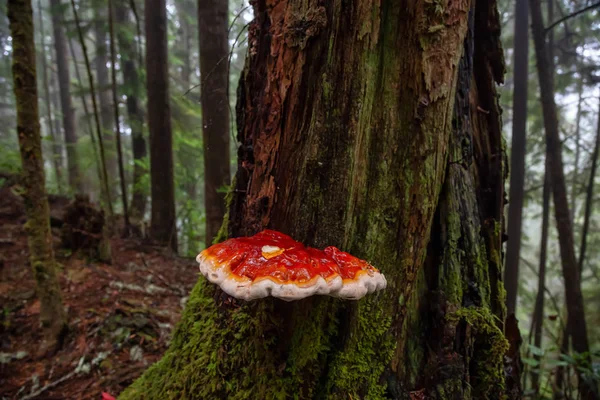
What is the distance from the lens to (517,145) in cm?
596

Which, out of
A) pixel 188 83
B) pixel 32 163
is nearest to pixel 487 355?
pixel 32 163

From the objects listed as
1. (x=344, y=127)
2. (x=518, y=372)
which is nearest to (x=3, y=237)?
(x=344, y=127)

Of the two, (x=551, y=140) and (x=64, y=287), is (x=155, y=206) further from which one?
(x=551, y=140)

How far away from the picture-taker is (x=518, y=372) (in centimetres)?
244

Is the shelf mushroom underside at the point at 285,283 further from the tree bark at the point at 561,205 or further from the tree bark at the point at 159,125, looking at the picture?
the tree bark at the point at 159,125

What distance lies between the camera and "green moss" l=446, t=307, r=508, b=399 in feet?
6.37

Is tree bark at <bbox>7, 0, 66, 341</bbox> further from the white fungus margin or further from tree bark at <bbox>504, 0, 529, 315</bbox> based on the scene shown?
tree bark at <bbox>504, 0, 529, 315</bbox>

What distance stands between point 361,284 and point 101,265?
17.6 ft

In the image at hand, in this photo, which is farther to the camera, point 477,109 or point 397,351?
point 477,109

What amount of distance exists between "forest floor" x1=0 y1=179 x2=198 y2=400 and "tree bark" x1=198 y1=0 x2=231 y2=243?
1.40m

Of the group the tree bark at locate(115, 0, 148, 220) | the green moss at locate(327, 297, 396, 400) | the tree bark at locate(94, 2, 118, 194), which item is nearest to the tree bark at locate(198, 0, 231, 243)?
the tree bark at locate(115, 0, 148, 220)

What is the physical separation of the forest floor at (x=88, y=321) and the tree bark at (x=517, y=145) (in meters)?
6.29

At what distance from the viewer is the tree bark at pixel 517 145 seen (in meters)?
5.93

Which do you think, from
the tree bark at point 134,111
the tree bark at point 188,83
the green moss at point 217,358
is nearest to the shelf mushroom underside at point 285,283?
the green moss at point 217,358
